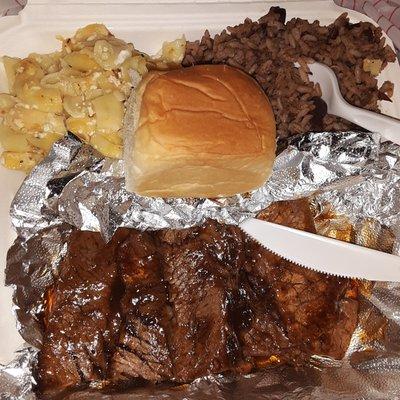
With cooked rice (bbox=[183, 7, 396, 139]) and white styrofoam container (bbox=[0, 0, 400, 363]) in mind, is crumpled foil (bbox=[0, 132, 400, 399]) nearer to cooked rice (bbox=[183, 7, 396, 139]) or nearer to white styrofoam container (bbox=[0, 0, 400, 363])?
white styrofoam container (bbox=[0, 0, 400, 363])

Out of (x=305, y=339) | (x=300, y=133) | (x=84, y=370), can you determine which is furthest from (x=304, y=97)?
(x=84, y=370)

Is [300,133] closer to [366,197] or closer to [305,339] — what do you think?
[366,197]

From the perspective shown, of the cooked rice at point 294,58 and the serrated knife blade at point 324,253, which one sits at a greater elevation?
the cooked rice at point 294,58

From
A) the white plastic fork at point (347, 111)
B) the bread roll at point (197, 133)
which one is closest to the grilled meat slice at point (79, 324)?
the bread roll at point (197, 133)

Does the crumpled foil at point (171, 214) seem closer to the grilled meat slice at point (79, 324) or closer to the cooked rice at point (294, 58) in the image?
the grilled meat slice at point (79, 324)

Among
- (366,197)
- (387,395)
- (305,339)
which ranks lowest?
(387,395)

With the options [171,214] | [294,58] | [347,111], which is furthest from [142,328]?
[294,58]
